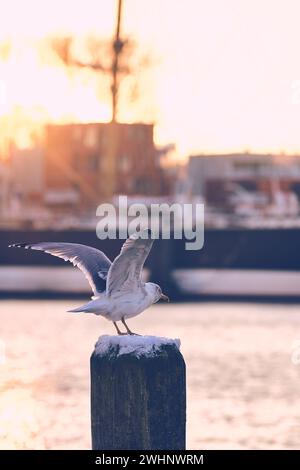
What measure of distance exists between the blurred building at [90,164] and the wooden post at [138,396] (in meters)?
84.4

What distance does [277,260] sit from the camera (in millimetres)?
44000

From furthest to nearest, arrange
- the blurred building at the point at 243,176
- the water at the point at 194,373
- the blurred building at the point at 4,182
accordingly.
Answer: the blurred building at the point at 243,176, the blurred building at the point at 4,182, the water at the point at 194,373

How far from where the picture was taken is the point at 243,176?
13250 centimetres

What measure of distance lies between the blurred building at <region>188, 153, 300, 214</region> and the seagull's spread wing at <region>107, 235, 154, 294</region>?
10822 centimetres

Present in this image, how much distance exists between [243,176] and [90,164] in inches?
1200

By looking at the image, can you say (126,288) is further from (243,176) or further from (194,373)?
(243,176)

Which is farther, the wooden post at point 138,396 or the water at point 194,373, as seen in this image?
the water at point 194,373

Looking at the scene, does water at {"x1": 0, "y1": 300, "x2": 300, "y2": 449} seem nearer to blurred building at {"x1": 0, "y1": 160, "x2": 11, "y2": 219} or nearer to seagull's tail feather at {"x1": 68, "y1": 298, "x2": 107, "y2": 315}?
seagull's tail feather at {"x1": 68, "y1": 298, "x2": 107, "y2": 315}

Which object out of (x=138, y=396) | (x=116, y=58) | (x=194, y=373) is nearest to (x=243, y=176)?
(x=116, y=58)

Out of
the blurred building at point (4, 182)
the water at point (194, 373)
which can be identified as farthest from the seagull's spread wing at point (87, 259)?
the blurred building at point (4, 182)

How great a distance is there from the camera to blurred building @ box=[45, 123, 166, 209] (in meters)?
98.2

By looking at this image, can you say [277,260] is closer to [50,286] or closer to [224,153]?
[50,286]

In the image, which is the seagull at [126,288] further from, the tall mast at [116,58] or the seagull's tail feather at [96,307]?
the tall mast at [116,58]

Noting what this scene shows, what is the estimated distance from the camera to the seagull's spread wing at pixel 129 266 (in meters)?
9.17
